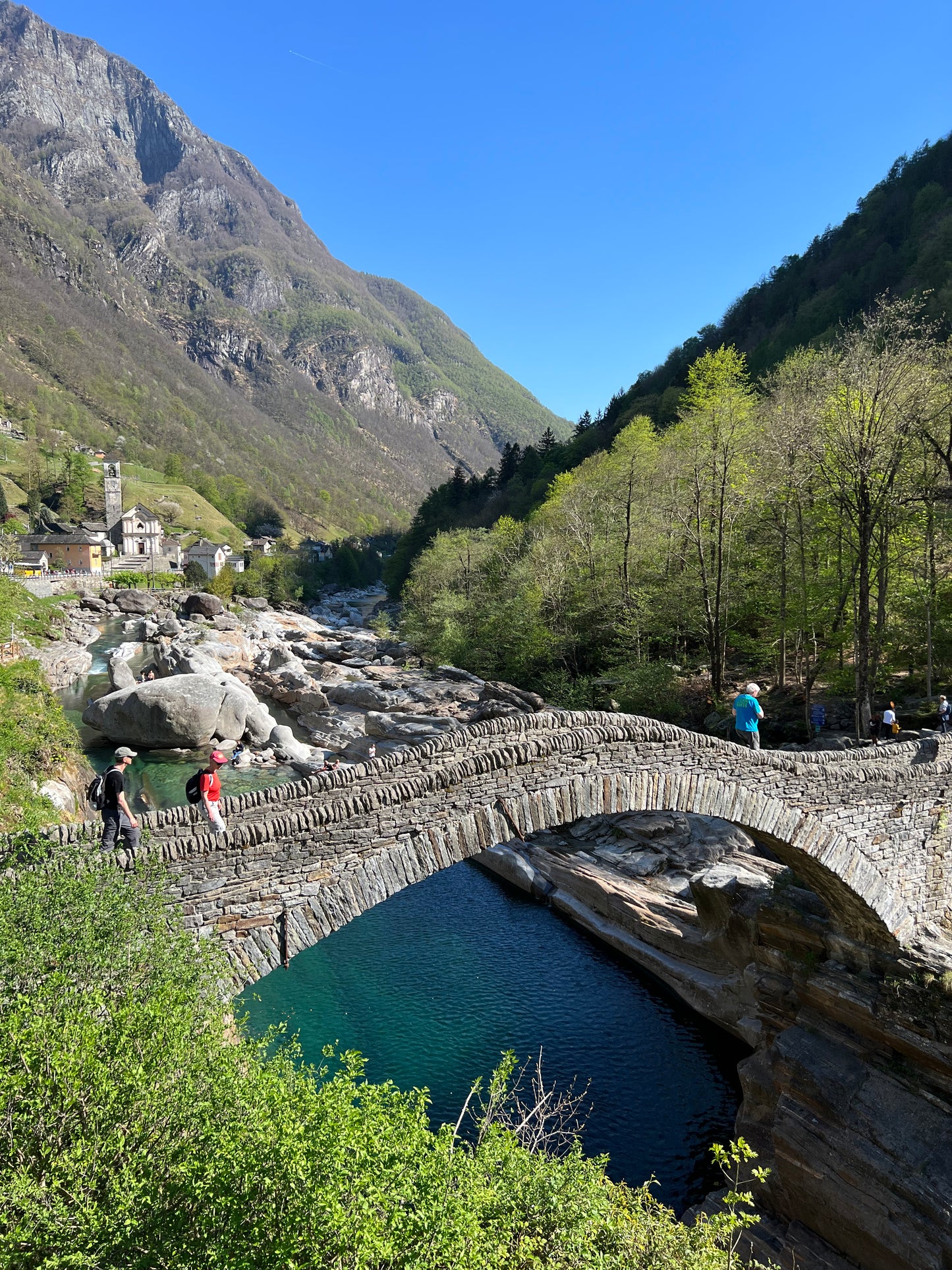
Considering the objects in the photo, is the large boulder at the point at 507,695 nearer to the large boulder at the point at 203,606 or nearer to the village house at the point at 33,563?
the large boulder at the point at 203,606

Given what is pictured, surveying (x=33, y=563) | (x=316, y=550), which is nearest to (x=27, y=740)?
(x=33, y=563)

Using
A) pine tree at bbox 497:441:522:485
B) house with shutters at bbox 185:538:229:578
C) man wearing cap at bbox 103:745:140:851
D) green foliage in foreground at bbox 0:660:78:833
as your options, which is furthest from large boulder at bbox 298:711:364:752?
house with shutters at bbox 185:538:229:578

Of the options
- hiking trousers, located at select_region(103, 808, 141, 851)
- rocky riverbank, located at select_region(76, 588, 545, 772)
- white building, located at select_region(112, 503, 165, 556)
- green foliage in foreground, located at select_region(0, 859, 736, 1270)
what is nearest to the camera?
green foliage in foreground, located at select_region(0, 859, 736, 1270)

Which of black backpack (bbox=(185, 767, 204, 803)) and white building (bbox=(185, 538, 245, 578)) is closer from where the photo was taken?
black backpack (bbox=(185, 767, 204, 803))

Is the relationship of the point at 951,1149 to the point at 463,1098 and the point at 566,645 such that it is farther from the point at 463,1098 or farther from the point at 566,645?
the point at 566,645

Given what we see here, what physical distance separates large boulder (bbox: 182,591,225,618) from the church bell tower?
41195 millimetres

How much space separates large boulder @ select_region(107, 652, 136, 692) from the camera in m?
33.8

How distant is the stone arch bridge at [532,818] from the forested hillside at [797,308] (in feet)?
137

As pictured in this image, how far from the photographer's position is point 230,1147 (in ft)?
15.6

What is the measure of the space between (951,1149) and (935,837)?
5.31 meters

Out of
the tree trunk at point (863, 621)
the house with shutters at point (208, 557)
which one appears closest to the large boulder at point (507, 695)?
the tree trunk at point (863, 621)

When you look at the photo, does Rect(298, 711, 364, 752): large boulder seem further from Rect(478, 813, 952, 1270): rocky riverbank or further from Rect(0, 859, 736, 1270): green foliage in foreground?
Rect(0, 859, 736, 1270): green foliage in foreground

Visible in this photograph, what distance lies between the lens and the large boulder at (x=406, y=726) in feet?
96.1

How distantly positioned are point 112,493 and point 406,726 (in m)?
87.5
